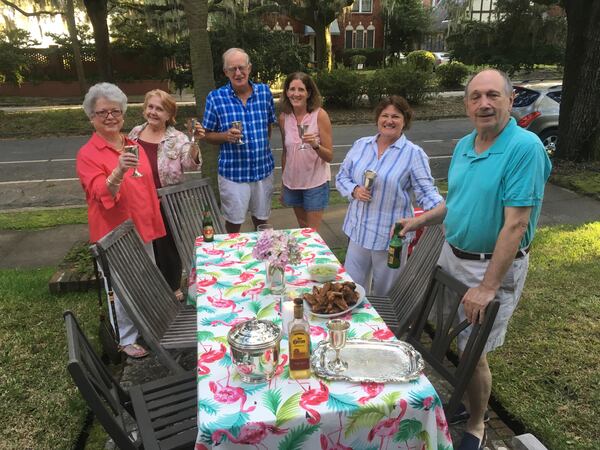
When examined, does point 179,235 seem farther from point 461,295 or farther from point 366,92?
point 366,92

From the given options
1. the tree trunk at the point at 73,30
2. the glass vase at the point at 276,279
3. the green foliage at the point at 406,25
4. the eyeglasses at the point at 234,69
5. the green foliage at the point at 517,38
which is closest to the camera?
the glass vase at the point at 276,279

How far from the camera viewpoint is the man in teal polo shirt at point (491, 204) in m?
2.21

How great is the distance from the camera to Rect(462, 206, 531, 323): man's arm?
221 cm

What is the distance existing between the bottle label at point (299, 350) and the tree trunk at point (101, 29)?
56.4 feet

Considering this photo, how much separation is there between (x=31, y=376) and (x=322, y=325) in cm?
235

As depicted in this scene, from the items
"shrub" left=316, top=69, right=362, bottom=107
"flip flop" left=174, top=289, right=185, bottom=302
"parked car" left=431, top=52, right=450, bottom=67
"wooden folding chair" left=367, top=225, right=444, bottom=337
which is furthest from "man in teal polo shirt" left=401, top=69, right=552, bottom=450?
"parked car" left=431, top=52, right=450, bottom=67

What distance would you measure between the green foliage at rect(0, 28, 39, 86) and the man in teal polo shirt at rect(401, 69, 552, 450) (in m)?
25.4

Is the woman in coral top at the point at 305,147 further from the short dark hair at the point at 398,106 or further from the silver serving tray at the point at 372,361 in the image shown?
the silver serving tray at the point at 372,361

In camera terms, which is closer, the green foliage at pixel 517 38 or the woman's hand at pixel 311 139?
the woman's hand at pixel 311 139

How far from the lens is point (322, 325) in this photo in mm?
2324

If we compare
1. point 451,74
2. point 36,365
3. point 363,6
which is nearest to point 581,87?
point 36,365

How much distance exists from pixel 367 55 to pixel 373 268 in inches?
1383

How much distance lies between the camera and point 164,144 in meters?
3.95

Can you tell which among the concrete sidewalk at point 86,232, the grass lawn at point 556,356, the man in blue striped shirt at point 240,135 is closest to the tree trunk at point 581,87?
the concrete sidewalk at point 86,232
